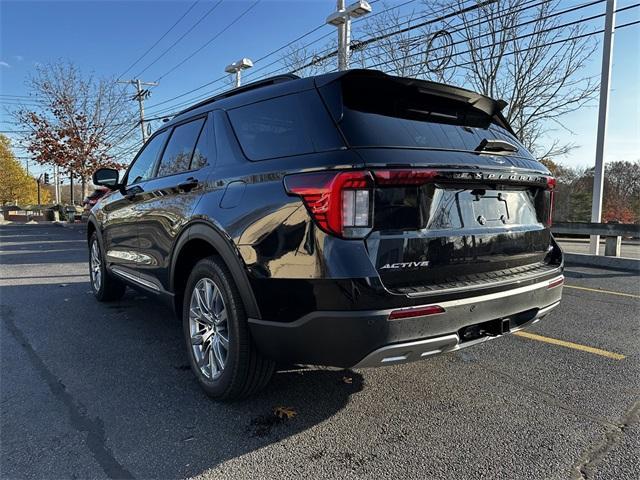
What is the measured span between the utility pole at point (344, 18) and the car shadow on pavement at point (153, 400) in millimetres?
10824

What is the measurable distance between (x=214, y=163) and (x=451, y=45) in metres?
15.4

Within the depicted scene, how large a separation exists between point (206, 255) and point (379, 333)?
1.49 metres

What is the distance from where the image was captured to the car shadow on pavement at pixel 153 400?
235 centimetres

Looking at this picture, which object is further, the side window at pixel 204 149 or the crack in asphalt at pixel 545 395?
the side window at pixel 204 149

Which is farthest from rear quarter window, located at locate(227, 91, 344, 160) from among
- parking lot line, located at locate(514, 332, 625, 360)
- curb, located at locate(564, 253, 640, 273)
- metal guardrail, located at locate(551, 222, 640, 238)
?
curb, located at locate(564, 253, 640, 273)

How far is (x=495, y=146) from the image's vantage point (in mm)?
2826

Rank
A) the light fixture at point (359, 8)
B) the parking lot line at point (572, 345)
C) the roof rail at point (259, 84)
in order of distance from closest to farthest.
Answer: the roof rail at point (259, 84) → the parking lot line at point (572, 345) → the light fixture at point (359, 8)

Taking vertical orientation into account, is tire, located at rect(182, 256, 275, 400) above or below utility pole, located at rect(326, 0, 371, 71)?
below

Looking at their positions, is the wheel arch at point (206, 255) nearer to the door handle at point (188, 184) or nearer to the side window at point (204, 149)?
the door handle at point (188, 184)

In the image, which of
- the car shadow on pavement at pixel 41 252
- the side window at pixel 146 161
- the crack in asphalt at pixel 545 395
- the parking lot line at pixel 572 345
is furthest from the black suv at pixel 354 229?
the car shadow on pavement at pixel 41 252

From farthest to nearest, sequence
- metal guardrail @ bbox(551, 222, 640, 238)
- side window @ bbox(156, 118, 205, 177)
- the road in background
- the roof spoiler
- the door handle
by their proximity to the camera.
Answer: the road in background
metal guardrail @ bbox(551, 222, 640, 238)
side window @ bbox(156, 118, 205, 177)
the door handle
the roof spoiler

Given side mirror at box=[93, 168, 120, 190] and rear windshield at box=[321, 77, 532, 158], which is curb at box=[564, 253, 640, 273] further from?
side mirror at box=[93, 168, 120, 190]

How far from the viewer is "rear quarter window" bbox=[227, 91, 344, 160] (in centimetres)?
239

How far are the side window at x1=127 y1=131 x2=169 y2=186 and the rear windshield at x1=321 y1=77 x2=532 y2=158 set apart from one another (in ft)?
7.37
